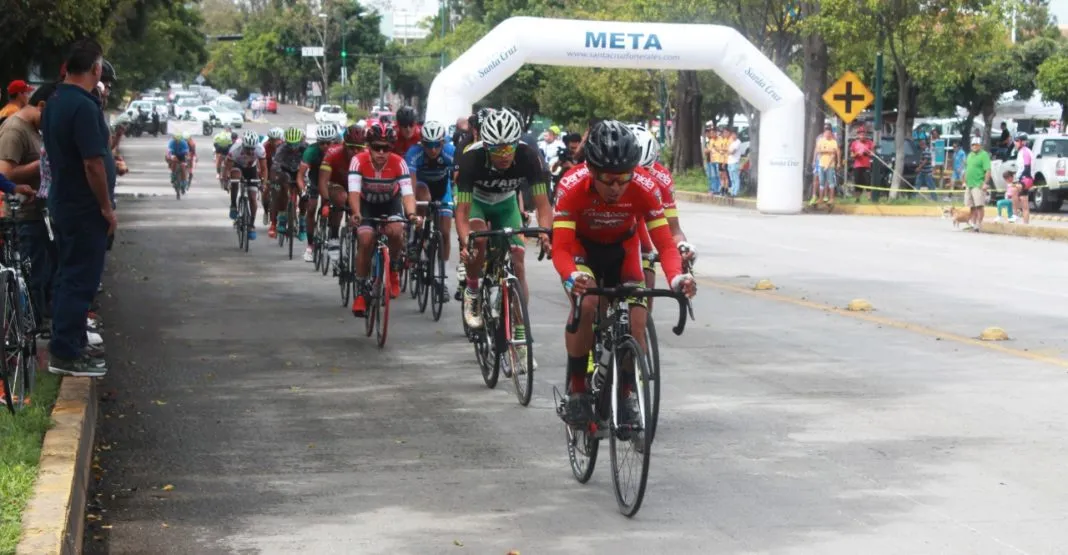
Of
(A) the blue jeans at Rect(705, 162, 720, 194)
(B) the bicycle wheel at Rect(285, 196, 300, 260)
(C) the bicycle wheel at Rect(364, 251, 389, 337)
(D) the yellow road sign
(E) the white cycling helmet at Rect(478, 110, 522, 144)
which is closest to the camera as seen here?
(E) the white cycling helmet at Rect(478, 110, 522, 144)

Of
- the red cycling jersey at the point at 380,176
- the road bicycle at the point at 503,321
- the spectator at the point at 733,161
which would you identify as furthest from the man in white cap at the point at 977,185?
the road bicycle at the point at 503,321

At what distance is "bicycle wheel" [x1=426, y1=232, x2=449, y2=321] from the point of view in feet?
48.9

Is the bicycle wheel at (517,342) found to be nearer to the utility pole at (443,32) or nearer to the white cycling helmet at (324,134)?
the white cycling helmet at (324,134)

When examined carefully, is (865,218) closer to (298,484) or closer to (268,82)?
(298,484)

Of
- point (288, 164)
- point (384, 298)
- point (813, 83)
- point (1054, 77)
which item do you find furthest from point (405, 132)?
point (1054, 77)

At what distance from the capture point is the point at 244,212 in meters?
23.9

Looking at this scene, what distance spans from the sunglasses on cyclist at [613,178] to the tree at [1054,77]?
5897cm

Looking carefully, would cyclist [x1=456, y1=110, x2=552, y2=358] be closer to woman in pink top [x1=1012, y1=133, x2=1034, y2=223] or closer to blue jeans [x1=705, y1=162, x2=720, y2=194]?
woman in pink top [x1=1012, y1=133, x2=1034, y2=223]

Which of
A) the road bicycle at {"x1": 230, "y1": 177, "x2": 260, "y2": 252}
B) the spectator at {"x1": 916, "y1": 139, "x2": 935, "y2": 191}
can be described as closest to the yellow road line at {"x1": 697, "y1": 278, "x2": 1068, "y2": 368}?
the road bicycle at {"x1": 230, "y1": 177, "x2": 260, "y2": 252}

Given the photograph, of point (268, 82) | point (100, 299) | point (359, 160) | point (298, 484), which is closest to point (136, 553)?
point (298, 484)

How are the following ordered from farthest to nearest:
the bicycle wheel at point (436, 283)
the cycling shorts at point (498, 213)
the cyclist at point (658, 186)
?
the bicycle wheel at point (436, 283) < the cycling shorts at point (498, 213) < the cyclist at point (658, 186)

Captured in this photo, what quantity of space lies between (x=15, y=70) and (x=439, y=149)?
10236mm

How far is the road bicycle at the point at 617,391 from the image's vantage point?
7.20m

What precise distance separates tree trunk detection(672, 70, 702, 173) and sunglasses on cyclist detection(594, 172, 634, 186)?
44.6m
